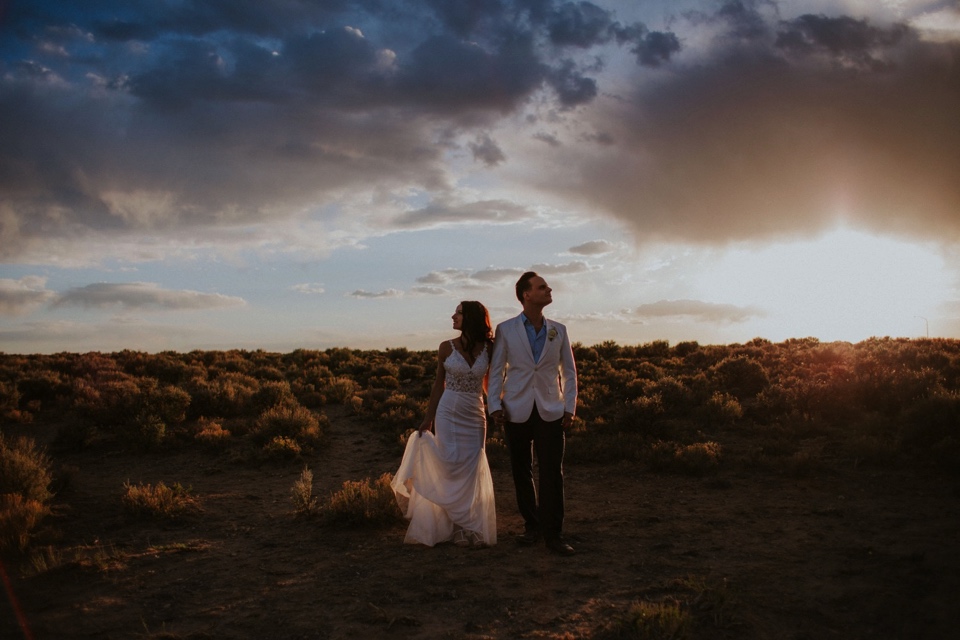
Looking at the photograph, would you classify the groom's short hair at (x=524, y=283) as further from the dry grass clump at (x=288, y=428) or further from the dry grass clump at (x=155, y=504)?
the dry grass clump at (x=288, y=428)

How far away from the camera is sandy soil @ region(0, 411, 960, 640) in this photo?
16.6 feet

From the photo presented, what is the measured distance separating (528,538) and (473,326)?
2360 mm

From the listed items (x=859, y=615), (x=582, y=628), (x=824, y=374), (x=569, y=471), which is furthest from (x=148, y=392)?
(x=824, y=374)

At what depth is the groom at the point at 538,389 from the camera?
21.4ft

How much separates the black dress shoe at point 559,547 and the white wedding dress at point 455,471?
649mm

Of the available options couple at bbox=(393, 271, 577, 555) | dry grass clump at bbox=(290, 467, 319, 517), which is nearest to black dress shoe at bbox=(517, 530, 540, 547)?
couple at bbox=(393, 271, 577, 555)

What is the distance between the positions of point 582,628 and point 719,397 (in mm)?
9854

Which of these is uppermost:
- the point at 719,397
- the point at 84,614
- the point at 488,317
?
the point at 488,317

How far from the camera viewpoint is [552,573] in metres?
6.09

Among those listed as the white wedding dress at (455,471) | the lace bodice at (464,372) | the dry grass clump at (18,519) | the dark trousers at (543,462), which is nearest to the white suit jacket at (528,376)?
the dark trousers at (543,462)

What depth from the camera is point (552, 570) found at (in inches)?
243

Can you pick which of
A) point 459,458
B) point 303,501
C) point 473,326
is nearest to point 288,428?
point 303,501

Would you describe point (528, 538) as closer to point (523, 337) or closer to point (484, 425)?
point (484, 425)

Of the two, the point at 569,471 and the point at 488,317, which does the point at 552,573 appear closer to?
the point at 488,317
